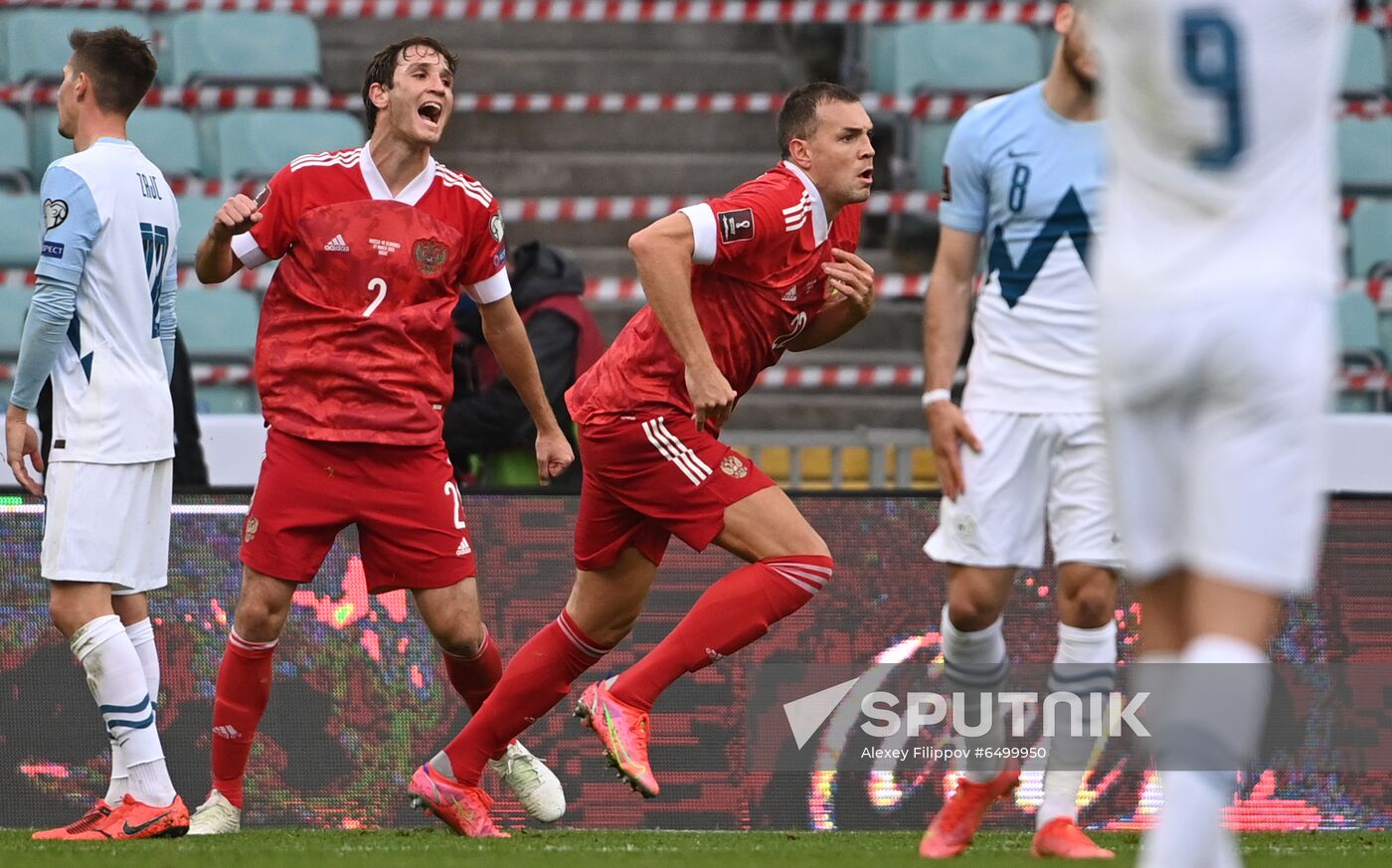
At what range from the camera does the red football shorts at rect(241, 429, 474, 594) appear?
5570 millimetres

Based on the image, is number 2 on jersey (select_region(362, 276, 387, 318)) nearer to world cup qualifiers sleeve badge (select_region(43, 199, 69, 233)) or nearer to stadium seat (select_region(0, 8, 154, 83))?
world cup qualifiers sleeve badge (select_region(43, 199, 69, 233))

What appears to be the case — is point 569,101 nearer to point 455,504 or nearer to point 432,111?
point 432,111

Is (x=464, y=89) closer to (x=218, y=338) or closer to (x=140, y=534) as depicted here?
(x=218, y=338)

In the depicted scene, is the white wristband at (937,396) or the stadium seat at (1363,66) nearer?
the white wristband at (937,396)

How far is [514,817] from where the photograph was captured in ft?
20.7

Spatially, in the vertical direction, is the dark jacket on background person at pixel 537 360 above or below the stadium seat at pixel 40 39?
below

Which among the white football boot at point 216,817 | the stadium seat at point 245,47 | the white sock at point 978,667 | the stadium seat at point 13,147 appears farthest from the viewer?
the stadium seat at point 245,47

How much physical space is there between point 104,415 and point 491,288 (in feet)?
3.96

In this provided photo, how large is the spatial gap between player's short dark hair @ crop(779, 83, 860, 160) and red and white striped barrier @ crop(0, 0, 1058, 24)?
6.54 metres

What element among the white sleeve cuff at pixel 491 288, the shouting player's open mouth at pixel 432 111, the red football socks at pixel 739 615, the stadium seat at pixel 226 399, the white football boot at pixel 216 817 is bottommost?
the white football boot at pixel 216 817

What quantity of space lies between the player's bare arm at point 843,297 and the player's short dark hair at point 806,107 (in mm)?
368

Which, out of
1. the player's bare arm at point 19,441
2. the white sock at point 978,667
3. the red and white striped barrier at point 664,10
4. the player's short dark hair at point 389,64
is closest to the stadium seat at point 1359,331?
the red and white striped barrier at point 664,10

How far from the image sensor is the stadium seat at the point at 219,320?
9.80m

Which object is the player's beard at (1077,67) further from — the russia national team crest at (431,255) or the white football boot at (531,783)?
the white football boot at (531,783)
